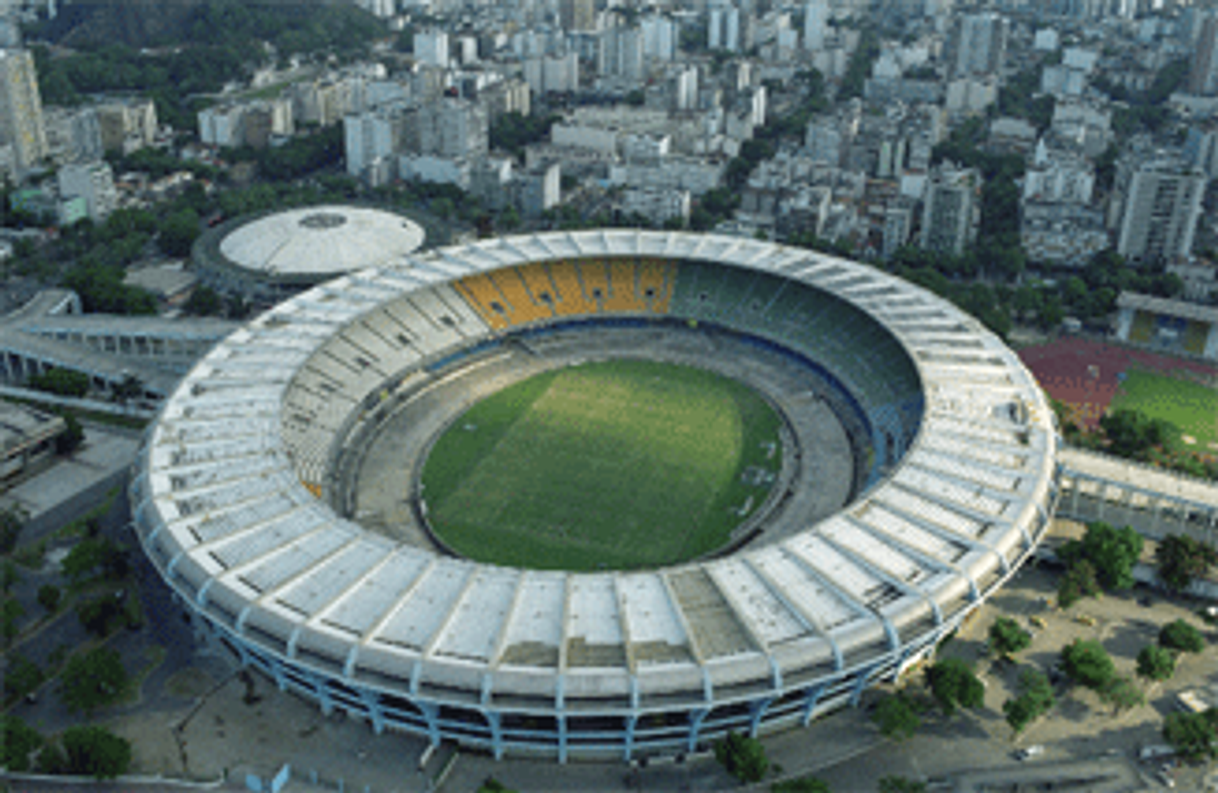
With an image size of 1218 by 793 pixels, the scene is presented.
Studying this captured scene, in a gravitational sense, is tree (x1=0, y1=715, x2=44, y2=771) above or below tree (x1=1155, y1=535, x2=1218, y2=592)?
below

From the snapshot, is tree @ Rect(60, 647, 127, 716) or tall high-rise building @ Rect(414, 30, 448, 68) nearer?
tree @ Rect(60, 647, 127, 716)

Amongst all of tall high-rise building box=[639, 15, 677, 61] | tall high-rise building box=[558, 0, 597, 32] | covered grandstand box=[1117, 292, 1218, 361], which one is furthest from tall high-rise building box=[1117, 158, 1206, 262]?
tall high-rise building box=[558, 0, 597, 32]

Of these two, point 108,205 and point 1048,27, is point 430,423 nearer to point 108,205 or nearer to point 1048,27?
point 108,205

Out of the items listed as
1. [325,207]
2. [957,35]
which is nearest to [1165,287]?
[325,207]

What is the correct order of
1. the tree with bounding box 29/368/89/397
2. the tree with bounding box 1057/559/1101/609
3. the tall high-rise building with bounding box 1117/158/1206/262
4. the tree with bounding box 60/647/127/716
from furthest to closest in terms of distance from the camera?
the tall high-rise building with bounding box 1117/158/1206/262 → the tree with bounding box 29/368/89/397 → the tree with bounding box 1057/559/1101/609 → the tree with bounding box 60/647/127/716

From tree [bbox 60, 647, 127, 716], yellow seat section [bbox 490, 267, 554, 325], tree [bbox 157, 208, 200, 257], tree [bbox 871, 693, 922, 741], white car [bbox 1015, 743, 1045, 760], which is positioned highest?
yellow seat section [bbox 490, 267, 554, 325]

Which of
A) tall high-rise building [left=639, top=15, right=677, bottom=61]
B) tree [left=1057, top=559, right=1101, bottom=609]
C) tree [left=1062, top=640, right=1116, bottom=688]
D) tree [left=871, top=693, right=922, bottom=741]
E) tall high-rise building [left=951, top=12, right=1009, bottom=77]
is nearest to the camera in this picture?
tree [left=871, top=693, right=922, bottom=741]

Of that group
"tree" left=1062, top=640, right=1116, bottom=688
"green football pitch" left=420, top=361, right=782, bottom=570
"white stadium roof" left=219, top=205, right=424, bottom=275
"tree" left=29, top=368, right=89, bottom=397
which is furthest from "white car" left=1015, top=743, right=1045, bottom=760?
"white stadium roof" left=219, top=205, right=424, bottom=275

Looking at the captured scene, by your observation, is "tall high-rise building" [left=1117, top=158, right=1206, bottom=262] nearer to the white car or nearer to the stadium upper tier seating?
the stadium upper tier seating

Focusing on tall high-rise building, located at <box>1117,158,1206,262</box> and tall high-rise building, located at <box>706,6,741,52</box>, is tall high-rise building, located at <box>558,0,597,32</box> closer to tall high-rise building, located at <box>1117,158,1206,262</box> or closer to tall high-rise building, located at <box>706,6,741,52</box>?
tall high-rise building, located at <box>706,6,741,52</box>
